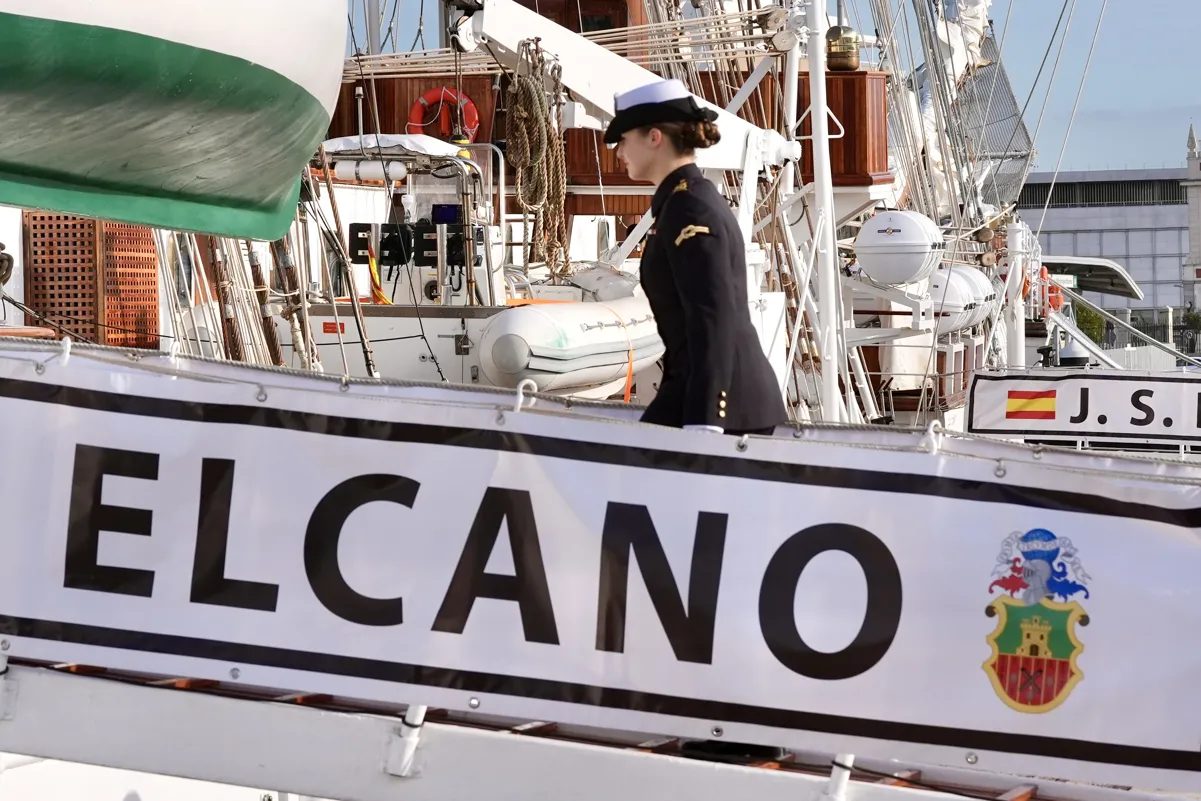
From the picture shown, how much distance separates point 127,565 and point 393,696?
24.0 inches

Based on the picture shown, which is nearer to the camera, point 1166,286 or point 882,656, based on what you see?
point 882,656

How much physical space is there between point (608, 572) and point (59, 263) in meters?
4.51

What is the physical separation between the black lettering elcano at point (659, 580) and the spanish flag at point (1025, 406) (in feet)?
18.6

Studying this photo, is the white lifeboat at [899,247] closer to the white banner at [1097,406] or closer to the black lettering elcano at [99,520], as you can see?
the white banner at [1097,406]

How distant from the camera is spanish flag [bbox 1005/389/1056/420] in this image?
817 centimetres

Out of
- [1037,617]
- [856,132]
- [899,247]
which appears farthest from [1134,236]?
[1037,617]

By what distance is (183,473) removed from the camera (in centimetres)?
305

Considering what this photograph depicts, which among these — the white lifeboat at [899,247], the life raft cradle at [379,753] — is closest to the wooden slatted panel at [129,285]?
the life raft cradle at [379,753]

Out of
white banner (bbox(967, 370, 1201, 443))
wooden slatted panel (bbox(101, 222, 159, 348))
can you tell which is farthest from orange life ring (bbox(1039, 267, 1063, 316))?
wooden slatted panel (bbox(101, 222, 159, 348))

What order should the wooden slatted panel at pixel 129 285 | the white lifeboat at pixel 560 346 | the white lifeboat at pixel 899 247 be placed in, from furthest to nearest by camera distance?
the white lifeboat at pixel 899 247, the white lifeboat at pixel 560 346, the wooden slatted panel at pixel 129 285

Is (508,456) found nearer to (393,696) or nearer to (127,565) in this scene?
(393,696)

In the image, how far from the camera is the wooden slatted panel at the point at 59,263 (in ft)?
21.7

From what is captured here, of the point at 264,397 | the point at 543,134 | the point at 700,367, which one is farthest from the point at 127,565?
the point at 543,134

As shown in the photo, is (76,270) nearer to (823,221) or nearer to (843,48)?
(823,221)
